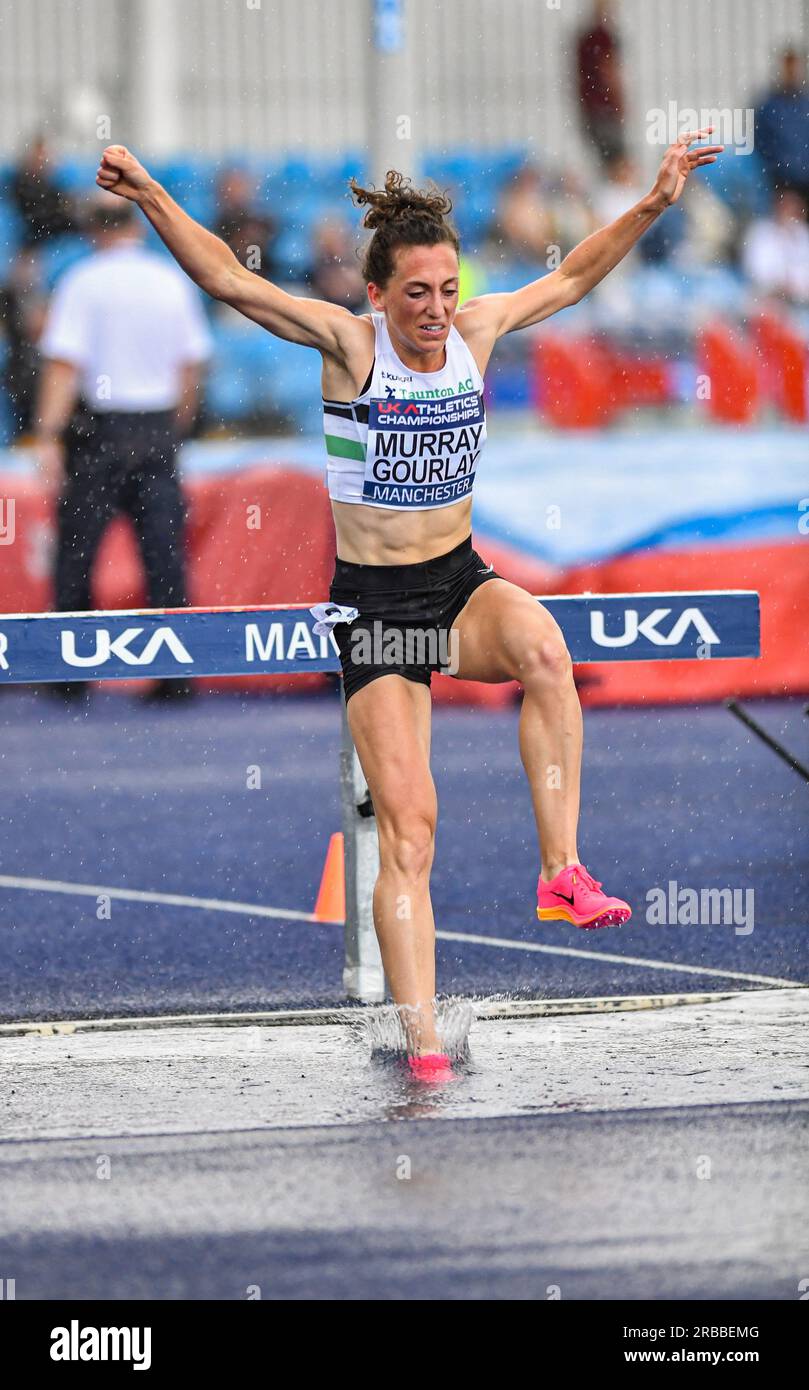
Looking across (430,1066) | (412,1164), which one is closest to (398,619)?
(430,1066)

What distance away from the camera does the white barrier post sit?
22.2 feet

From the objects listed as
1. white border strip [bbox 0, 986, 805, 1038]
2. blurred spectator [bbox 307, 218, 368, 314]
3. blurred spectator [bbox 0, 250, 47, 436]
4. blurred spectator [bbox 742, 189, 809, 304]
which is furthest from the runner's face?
blurred spectator [bbox 742, 189, 809, 304]

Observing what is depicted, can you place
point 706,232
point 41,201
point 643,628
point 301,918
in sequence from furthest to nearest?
point 706,232 → point 41,201 → point 301,918 → point 643,628

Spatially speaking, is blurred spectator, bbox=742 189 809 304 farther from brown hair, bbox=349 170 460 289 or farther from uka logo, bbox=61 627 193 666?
brown hair, bbox=349 170 460 289

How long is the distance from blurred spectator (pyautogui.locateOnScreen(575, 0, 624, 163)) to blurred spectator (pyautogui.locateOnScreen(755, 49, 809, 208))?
1283 millimetres

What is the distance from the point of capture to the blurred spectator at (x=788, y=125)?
1889cm

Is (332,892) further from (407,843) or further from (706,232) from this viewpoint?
(706,232)

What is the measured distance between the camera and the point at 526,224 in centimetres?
1842

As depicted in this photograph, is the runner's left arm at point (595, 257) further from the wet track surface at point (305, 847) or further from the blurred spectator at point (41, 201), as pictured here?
the blurred spectator at point (41, 201)

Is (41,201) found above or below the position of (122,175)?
above

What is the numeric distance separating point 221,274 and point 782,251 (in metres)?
14.6

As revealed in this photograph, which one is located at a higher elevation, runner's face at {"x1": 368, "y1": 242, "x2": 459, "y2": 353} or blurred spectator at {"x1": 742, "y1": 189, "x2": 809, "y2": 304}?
blurred spectator at {"x1": 742, "y1": 189, "x2": 809, "y2": 304}

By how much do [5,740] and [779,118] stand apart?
948 centimetres
